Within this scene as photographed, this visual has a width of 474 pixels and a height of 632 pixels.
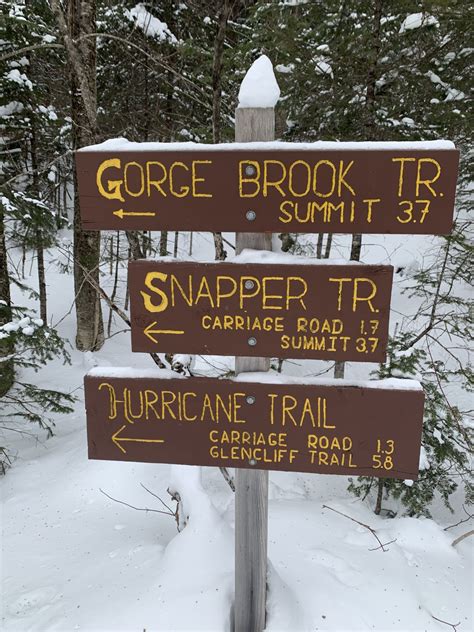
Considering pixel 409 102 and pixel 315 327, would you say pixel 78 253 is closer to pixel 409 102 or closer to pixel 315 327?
pixel 409 102

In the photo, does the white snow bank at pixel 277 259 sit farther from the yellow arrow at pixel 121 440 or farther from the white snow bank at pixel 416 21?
the white snow bank at pixel 416 21

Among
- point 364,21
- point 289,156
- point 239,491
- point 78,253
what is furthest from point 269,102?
point 78,253

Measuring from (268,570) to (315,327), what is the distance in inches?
84.4

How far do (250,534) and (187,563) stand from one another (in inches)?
41.9

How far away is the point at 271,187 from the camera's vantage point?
183cm

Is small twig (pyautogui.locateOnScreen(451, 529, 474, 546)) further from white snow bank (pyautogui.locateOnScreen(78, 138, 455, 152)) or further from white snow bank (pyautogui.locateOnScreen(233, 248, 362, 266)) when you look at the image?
white snow bank (pyautogui.locateOnScreen(78, 138, 455, 152))

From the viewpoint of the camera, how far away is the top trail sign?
5.77 feet

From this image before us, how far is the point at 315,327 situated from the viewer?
1.91 metres

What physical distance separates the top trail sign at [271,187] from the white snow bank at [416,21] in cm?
571

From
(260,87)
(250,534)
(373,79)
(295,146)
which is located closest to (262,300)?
(295,146)

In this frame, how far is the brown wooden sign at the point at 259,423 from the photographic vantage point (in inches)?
78.4

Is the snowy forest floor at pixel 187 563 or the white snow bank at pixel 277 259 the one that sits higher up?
the white snow bank at pixel 277 259

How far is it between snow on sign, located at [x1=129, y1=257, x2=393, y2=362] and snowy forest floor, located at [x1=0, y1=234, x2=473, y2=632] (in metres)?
1.71

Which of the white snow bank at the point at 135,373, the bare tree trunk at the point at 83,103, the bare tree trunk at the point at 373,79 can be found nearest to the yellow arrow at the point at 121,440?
the white snow bank at the point at 135,373
